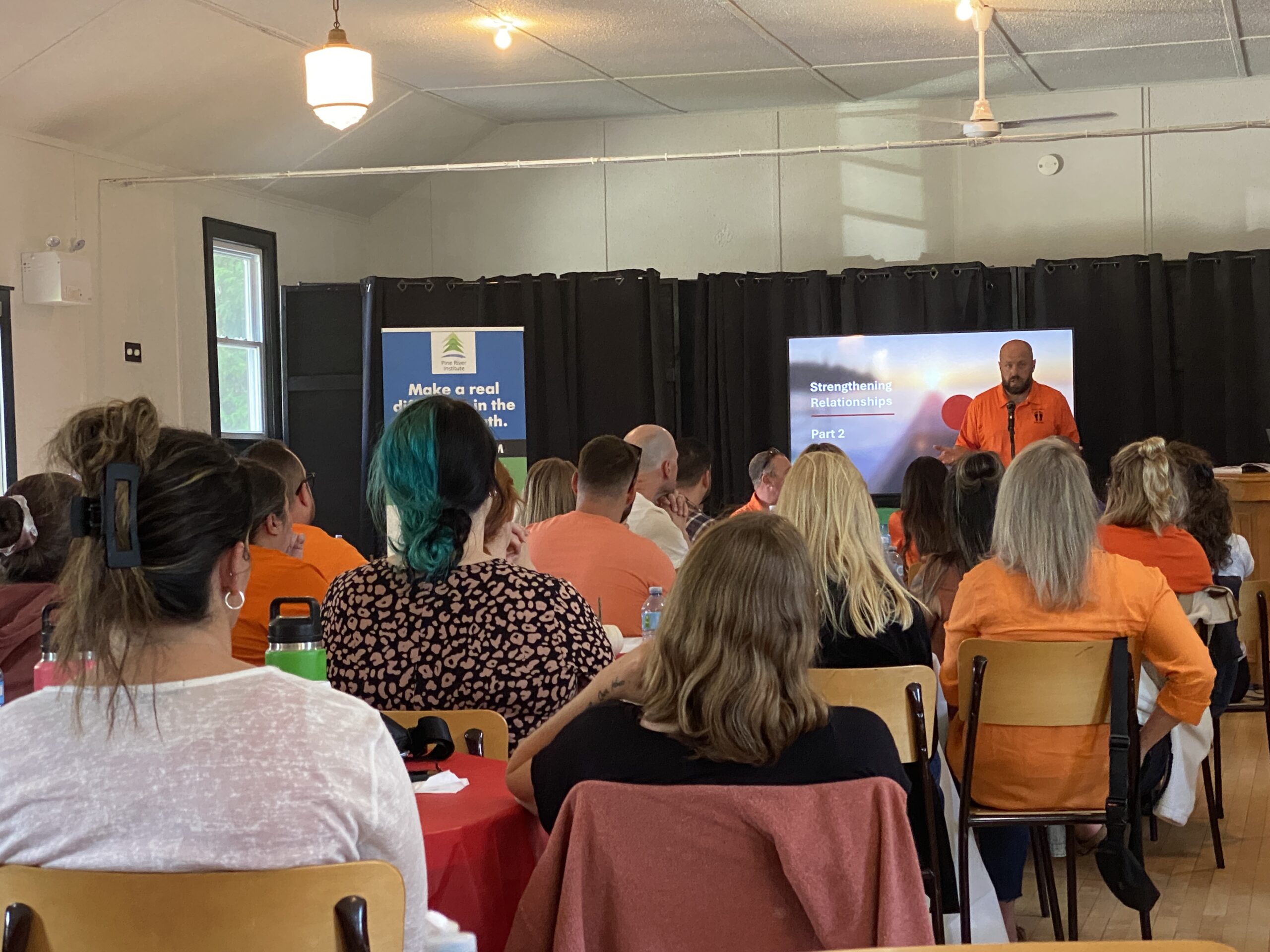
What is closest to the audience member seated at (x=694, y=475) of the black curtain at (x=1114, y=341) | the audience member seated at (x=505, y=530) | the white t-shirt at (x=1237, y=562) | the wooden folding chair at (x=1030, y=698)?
the white t-shirt at (x=1237, y=562)

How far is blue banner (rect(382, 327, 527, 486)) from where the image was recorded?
921 centimetres

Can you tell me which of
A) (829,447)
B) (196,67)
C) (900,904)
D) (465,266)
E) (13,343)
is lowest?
(900,904)

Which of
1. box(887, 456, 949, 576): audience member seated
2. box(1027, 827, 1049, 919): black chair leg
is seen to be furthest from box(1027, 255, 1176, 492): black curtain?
box(1027, 827, 1049, 919): black chair leg

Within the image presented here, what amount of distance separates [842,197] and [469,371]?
2.91 meters

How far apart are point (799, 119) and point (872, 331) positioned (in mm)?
1837

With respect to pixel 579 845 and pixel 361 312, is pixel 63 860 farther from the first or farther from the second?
pixel 361 312

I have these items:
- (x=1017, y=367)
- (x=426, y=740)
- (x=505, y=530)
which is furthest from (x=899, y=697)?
(x=1017, y=367)

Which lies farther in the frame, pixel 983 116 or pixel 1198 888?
pixel 983 116

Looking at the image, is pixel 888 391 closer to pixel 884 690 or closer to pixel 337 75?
pixel 337 75

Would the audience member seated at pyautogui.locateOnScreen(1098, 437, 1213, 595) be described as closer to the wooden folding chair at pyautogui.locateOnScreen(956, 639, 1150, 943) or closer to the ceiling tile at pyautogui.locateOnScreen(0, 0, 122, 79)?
the wooden folding chair at pyautogui.locateOnScreen(956, 639, 1150, 943)

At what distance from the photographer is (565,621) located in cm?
267

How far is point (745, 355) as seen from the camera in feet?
31.1

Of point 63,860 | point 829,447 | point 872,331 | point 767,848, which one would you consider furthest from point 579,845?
point 872,331

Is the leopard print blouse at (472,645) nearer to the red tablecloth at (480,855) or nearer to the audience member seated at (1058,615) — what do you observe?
the red tablecloth at (480,855)
